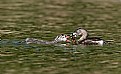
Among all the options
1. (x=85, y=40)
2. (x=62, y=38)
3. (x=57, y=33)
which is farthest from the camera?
(x=57, y=33)

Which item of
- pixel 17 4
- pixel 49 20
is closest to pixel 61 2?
pixel 17 4

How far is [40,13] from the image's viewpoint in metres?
45.7

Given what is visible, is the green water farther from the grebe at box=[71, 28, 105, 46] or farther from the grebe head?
the grebe head

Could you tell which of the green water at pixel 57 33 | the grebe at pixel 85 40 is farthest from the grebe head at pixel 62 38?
the green water at pixel 57 33

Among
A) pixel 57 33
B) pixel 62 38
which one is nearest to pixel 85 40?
pixel 62 38

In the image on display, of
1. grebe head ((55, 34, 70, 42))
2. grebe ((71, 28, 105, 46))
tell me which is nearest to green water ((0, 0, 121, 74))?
grebe ((71, 28, 105, 46))

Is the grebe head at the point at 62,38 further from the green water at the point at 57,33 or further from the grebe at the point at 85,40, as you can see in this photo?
the green water at the point at 57,33

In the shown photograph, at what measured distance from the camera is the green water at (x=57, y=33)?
2236 cm

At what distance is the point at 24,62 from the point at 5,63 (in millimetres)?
803

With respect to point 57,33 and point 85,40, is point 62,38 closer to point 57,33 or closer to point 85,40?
point 85,40

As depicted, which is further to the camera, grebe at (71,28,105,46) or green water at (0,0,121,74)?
grebe at (71,28,105,46)

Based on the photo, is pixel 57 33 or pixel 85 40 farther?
pixel 57 33

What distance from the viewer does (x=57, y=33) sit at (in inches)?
1280

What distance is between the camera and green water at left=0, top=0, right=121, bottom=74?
22.4m
